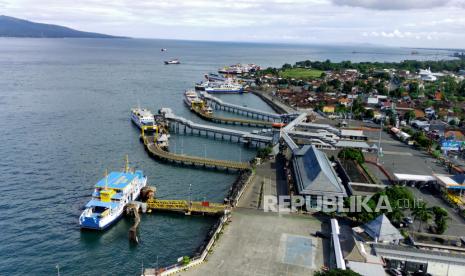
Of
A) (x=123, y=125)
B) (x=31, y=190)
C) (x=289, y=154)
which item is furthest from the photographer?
(x=123, y=125)

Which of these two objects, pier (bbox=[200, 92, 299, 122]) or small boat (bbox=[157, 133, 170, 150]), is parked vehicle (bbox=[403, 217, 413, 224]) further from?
pier (bbox=[200, 92, 299, 122])

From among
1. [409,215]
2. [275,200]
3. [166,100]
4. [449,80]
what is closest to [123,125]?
[166,100]

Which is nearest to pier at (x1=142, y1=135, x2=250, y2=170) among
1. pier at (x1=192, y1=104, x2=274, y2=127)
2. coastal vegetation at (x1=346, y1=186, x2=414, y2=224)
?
coastal vegetation at (x1=346, y1=186, x2=414, y2=224)

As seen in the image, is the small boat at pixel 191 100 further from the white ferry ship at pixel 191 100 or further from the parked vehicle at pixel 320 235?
the parked vehicle at pixel 320 235

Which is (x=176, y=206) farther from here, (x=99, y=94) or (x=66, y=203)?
(x=99, y=94)

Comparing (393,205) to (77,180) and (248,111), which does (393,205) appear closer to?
(77,180)

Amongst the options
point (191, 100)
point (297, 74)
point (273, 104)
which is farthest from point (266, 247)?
point (297, 74)

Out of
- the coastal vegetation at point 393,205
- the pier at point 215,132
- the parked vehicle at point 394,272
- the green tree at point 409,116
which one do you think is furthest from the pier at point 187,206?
the green tree at point 409,116
